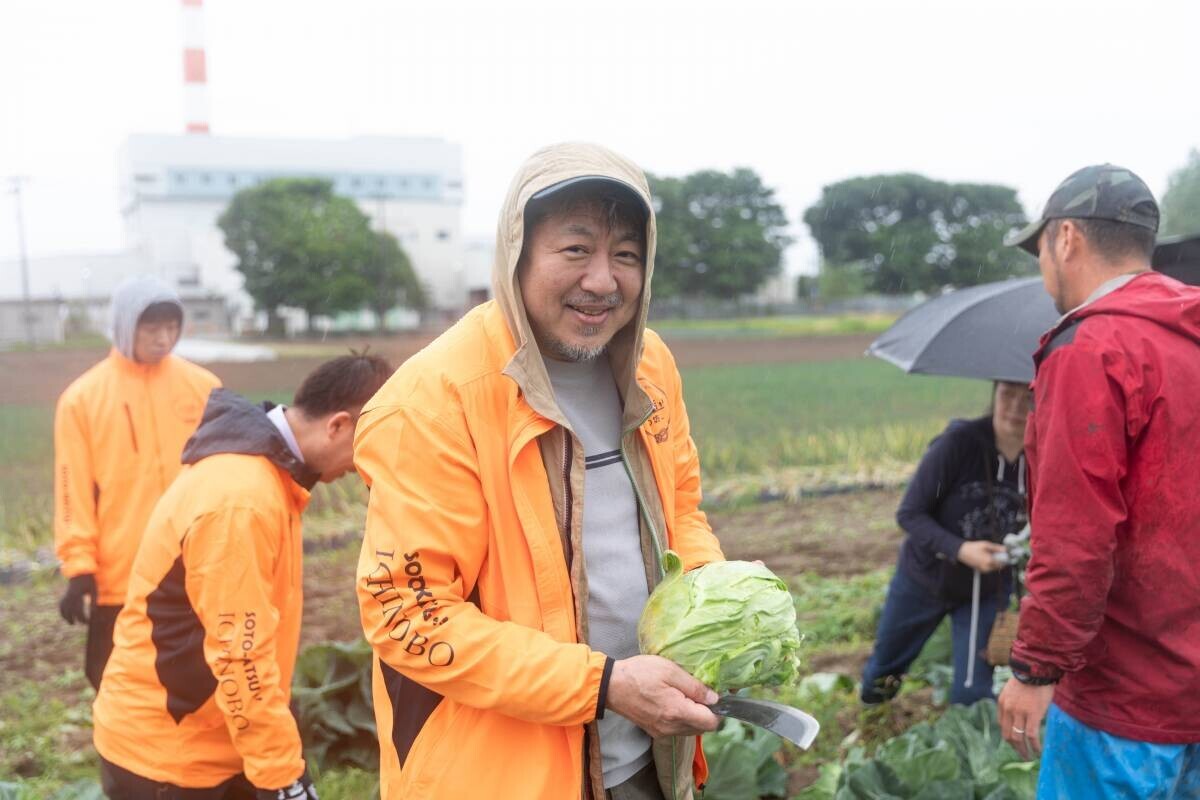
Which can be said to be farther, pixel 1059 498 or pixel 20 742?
pixel 20 742

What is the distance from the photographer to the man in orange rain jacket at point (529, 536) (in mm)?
1577

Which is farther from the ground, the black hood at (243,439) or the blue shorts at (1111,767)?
the black hood at (243,439)

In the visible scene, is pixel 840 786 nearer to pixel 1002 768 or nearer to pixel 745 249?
pixel 1002 768

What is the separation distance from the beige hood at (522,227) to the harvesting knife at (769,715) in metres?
0.66

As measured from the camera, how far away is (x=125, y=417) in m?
3.95

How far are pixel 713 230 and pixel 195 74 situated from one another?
4620 centimetres

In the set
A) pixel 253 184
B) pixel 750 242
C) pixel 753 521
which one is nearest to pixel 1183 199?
pixel 750 242

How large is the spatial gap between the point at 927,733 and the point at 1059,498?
1721mm

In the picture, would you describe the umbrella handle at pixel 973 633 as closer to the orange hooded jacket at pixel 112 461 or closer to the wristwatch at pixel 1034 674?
the wristwatch at pixel 1034 674

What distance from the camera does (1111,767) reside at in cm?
211

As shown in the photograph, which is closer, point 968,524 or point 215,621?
point 215,621

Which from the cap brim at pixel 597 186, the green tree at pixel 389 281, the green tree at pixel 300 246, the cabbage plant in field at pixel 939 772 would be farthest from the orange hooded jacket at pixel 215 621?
the green tree at pixel 300 246

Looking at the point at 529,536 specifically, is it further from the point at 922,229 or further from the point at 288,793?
the point at 922,229

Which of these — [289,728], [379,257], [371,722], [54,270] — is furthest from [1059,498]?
[54,270]
